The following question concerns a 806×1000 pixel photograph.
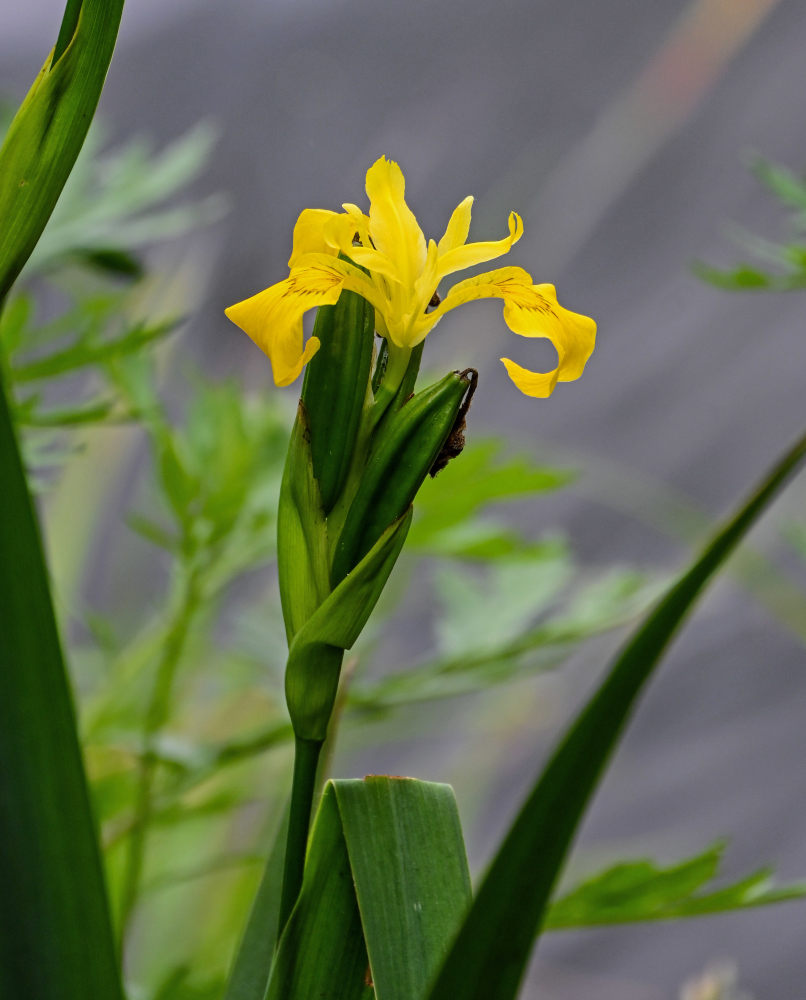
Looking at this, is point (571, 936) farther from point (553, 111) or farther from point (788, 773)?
point (553, 111)

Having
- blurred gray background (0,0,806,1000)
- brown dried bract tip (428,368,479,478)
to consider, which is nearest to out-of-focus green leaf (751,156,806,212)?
brown dried bract tip (428,368,479,478)

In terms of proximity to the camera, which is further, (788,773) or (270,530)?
(788,773)

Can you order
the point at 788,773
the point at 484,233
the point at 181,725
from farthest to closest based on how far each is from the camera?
1. the point at 788,773
2. the point at 484,233
3. the point at 181,725

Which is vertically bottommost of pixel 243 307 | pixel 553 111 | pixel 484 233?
pixel 243 307

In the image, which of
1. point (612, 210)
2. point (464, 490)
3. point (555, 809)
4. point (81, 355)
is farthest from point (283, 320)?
point (612, 210)

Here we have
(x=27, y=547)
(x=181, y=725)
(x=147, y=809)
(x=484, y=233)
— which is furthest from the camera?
(x=484, y=233)

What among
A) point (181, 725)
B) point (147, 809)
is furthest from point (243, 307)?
point (181, 725)

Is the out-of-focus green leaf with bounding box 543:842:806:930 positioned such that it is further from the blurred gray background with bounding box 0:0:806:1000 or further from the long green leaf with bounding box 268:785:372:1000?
the blurred gray background with bounding box 0:0:806:1000
